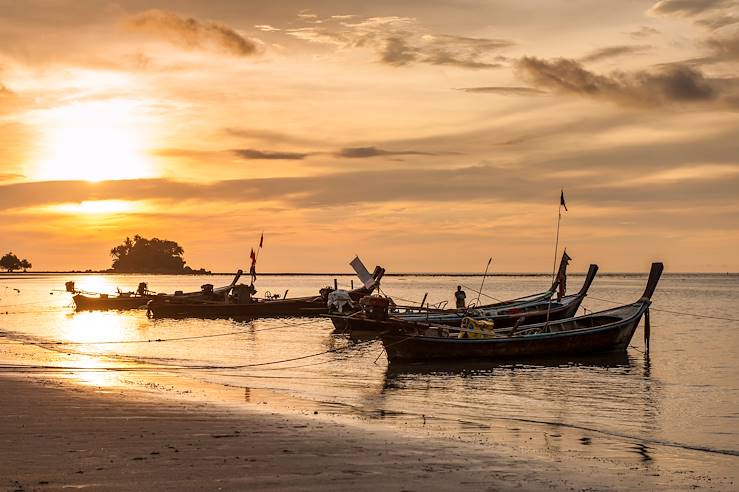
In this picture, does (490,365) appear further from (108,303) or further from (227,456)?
(108,303)

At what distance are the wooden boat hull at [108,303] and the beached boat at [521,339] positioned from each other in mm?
50252

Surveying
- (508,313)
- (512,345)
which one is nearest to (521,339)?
(512,345)

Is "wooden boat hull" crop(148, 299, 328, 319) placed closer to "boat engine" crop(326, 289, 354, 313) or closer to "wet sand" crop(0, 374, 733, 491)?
"boat engine" crop(326, 289, 354, 313)

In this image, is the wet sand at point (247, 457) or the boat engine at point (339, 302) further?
the boat engine at point (339, 302)

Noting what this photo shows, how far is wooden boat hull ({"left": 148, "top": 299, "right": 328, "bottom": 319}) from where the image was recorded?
68125 mm

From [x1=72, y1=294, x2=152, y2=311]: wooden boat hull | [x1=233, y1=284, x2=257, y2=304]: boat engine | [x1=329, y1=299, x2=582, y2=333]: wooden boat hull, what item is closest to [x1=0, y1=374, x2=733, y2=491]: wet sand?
[x1=329, y1=299, x2=582, y2=333]: wooden boat hull

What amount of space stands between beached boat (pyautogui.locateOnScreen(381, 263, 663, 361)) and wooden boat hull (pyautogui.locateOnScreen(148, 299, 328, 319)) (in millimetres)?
30293

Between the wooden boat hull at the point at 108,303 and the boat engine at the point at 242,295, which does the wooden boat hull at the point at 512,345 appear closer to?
the boat engine at the point at 242,295

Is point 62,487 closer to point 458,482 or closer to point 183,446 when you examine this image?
point 183,446

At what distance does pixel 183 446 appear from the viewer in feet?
43.0

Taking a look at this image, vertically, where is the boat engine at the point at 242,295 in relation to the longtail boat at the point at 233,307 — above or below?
above

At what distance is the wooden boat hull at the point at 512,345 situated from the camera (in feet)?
113

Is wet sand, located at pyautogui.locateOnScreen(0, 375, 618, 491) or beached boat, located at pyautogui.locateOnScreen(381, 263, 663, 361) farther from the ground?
beached boat, located at pyautogui.locateOnScreen(381, 263, 663, 361)

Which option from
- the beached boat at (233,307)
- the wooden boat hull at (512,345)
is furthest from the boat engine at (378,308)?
the beached boat at (233,307)
